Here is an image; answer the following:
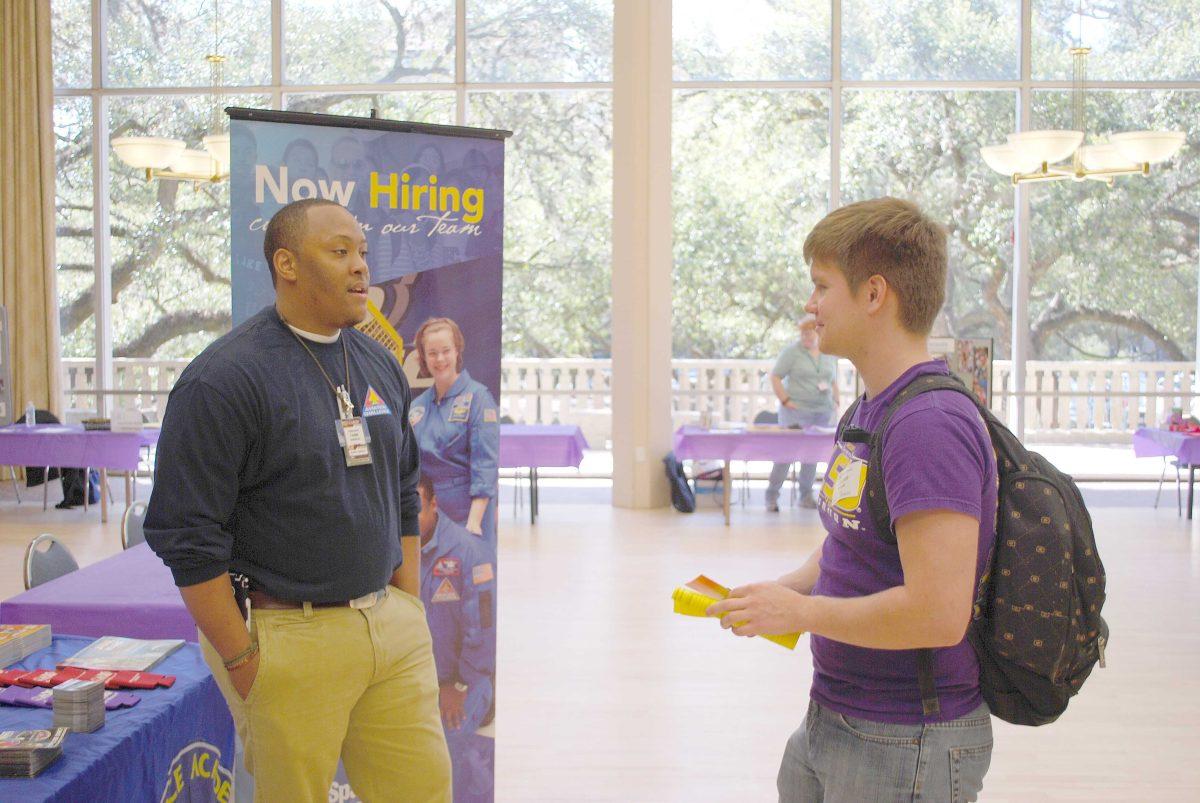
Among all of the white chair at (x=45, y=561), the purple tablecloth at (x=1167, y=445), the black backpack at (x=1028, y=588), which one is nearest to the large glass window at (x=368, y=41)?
the purple tablecloth at (x=1167, y=445)

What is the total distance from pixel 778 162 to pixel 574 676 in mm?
6504

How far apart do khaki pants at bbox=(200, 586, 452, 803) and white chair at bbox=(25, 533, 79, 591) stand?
1.92 meters

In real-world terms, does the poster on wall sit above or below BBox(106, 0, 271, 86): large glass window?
below

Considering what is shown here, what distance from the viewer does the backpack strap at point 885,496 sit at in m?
1.53

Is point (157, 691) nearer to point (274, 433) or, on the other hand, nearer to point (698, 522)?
point (274, 433)

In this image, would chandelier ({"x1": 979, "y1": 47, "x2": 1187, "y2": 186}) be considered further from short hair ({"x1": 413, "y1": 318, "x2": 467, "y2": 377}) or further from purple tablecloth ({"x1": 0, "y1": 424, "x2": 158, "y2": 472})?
purple tablecloth ({"x1": 0, "y1": 424, "x2": 158, "y2": 472})

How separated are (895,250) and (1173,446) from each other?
25.2ft

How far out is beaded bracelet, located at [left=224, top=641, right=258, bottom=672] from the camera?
6.65ft

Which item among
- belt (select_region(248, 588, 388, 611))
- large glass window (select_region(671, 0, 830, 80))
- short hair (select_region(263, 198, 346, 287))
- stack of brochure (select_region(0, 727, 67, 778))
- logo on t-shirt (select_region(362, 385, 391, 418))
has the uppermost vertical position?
large glass window (select_region(671, 0, 830, 80))

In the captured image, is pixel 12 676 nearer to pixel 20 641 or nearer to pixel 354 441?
pixel 20 641

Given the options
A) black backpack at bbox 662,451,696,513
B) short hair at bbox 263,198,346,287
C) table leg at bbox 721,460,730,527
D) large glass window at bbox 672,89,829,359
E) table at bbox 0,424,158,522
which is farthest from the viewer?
large glass window at bbox 672,89,829,359

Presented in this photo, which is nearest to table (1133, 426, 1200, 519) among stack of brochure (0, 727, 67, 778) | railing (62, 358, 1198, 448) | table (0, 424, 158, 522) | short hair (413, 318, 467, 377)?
railing (62, 358, 1198, 448)

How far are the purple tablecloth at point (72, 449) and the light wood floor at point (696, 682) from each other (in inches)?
18.3

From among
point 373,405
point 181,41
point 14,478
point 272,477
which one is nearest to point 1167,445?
point 373,405
